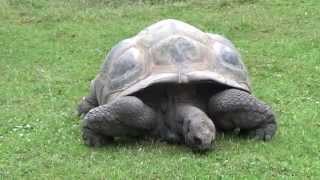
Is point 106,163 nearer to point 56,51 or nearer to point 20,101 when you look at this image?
point 20,101

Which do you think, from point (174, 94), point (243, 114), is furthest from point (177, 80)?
point (243, 114)

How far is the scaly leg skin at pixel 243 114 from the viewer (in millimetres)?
6875

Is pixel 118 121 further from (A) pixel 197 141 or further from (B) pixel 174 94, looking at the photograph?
(A) pixel 197 141

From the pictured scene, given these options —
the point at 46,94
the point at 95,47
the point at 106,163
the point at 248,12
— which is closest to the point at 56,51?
the point at 95,47

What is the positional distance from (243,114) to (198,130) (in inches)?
26.2

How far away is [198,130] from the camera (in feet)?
21.2

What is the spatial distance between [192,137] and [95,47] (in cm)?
603

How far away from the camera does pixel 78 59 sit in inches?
453

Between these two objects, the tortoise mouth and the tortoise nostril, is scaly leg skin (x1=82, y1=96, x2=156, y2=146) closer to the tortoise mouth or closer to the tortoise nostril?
the tortoise mouth

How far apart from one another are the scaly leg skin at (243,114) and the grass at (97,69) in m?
0.12

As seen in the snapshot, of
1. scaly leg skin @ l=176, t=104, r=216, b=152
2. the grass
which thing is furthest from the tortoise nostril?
the grass

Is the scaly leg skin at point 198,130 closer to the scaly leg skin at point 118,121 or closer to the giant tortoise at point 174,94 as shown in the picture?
the giant tortoise at point 174,94

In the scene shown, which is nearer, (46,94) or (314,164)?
(314,164)

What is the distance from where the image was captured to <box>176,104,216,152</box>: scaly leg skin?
645 cm
